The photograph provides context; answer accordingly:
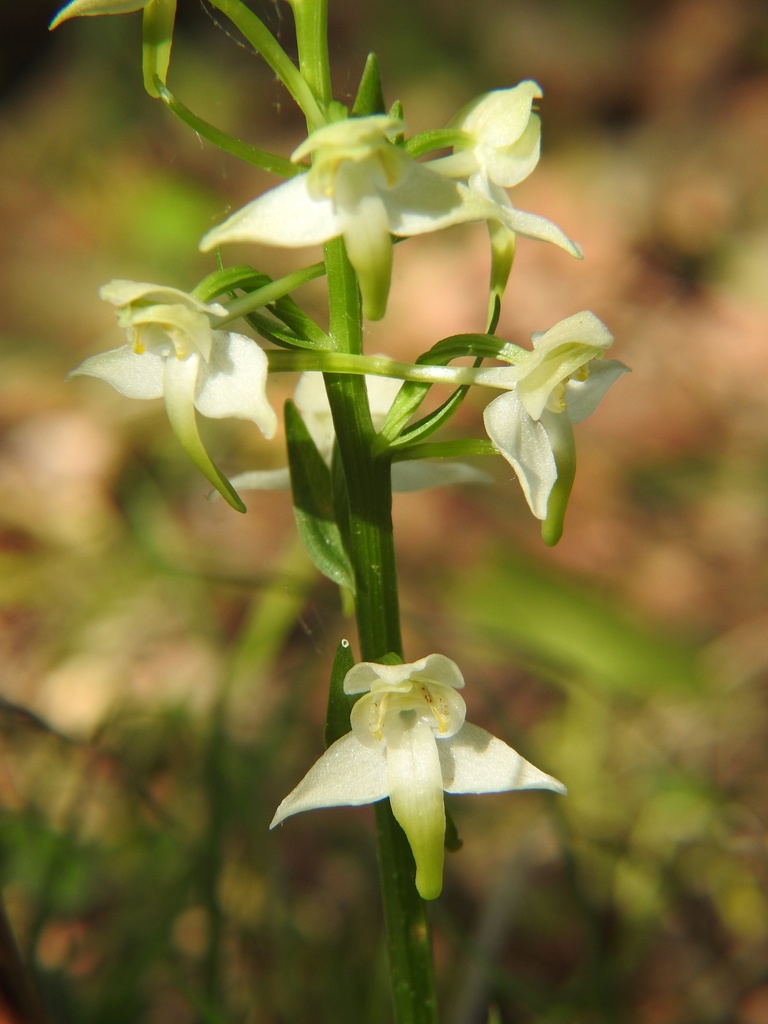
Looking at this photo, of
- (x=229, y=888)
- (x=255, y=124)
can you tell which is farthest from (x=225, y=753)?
(x=255, y=124)

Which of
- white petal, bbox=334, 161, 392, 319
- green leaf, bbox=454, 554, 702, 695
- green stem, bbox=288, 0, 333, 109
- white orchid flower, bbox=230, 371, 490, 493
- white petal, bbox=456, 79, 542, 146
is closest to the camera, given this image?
white petal, bbox=334, 161, 392, 319

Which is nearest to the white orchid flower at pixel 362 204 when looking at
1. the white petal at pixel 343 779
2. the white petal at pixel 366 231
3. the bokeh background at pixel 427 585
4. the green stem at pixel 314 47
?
the white petal at pixel 366 231

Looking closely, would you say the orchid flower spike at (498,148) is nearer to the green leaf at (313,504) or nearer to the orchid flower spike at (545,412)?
the orchid flower spike at (545,412)

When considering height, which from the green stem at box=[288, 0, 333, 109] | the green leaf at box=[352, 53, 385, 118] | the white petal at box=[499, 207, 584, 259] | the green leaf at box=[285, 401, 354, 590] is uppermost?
the green stem at box=[288, 0, 333, 109]

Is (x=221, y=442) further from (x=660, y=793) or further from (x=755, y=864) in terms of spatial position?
(x=755, y=864)

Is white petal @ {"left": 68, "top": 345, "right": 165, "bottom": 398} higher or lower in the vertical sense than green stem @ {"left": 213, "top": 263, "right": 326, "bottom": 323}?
lower

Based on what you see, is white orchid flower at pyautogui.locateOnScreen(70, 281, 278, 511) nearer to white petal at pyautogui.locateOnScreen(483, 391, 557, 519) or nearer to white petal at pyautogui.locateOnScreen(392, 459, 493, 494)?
Result: white petal at pyautogui.locateOnScreen(483, 391, 557, 519)

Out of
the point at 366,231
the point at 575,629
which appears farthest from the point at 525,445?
the point at 575,629

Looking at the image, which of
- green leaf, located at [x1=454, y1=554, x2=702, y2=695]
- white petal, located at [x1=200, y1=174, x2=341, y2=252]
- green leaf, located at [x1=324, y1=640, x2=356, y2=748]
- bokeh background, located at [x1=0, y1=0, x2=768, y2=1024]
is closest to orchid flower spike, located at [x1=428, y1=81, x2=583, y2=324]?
white petal, located at [x1=200, y1=174, x2=341, y2=252]
